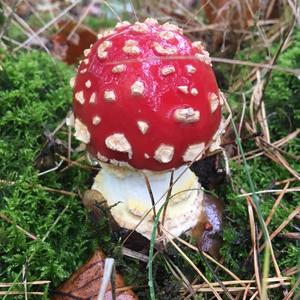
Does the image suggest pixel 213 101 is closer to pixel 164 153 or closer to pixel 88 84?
pixel 164 153

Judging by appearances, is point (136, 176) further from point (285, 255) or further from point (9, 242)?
point (285, 255)

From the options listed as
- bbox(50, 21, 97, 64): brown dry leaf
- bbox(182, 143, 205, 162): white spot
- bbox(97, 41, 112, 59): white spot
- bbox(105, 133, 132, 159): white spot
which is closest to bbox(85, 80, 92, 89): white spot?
bbox(97, 41, 112, 59): white spot

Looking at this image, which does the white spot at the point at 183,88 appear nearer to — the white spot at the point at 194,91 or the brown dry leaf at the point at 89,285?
the white spot at the point at 194,91

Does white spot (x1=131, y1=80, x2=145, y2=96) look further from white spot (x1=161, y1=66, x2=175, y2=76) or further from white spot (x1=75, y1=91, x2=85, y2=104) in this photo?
white spot (x1=75, y1=91, x2=85, y2=104)

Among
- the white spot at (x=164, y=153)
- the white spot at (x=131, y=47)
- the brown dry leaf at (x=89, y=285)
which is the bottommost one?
the brown dry leaf at (x=89, y=285)

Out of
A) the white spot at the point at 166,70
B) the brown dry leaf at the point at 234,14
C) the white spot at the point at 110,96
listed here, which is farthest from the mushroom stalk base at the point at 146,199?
the brown dry leaf at the point at 234,14

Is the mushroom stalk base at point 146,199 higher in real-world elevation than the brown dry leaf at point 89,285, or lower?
higher

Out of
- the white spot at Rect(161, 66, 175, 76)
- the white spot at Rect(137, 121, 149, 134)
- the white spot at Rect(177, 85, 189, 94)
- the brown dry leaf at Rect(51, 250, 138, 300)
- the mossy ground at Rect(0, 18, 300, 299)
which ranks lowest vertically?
the brown dry leaf at Rect(51, 250, 138, 300)
